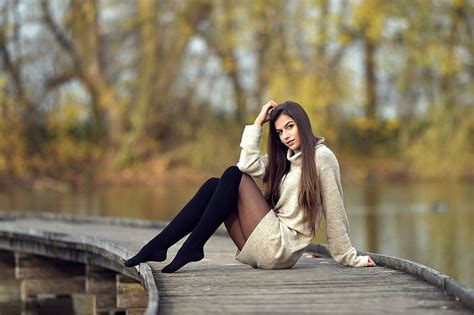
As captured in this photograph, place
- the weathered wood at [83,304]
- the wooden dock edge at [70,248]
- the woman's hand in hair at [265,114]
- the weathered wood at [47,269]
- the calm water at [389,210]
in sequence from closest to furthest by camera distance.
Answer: the woman's hand in hair at [265,114] → the wooden dock edge at [70,248] → the weathered wood at [83,304] → the weathered wood at [47,269] → the calm water at [389,210]

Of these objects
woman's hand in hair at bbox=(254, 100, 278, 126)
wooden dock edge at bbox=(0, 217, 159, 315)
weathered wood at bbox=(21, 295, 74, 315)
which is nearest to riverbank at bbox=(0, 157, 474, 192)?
wooden dock edge at bbox=(0, 217, 159, 315)

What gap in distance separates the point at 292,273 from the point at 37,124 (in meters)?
21.0

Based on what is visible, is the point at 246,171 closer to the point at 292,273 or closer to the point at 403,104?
the point at 292,273

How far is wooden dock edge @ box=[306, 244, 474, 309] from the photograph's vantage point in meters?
5.67

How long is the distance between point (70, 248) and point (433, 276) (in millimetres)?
4771

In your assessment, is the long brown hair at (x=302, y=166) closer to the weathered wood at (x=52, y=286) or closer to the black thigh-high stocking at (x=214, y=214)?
the black thigh-high stocking at (x=214, y=214)

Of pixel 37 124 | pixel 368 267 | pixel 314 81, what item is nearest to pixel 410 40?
pixel 314 81

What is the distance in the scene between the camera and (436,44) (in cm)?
2639

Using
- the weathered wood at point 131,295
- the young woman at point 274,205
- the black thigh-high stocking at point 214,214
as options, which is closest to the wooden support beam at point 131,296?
the weathered wood at point 131,295

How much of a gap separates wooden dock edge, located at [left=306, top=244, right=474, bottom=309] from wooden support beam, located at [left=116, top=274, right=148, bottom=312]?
1.65 metres

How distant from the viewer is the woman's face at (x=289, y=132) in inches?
274

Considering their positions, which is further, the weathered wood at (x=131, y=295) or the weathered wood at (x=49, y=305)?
the weathered wood at (x=49, y=305)

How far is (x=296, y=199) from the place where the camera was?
696 centimetres

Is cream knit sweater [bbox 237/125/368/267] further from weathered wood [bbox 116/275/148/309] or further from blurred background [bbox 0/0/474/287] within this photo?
blurred background [bbox 0/0/474/287]
